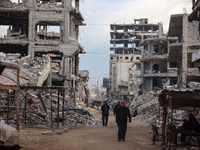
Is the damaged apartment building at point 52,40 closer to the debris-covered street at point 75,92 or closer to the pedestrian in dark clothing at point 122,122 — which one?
the debris-covered street at point 75,92

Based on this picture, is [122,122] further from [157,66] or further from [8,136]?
[157,66]

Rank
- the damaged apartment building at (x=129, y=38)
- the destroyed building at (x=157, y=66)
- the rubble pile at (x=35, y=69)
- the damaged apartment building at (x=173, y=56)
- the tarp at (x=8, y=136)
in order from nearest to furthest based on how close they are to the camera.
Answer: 1. the tarp at (x=8, y=136)
2. the rubble pile at (x=35, y=69)
3. the damaged apartment building at (x=173, y=56)
4. the destroyed building at (x=157, y=66)
5. the damaged apartment building at (x=129, y=38)

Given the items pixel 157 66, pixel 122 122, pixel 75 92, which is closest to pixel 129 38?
pixel 157 66

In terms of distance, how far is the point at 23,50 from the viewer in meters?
35.7

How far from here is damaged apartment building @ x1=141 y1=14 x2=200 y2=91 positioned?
1128 inches

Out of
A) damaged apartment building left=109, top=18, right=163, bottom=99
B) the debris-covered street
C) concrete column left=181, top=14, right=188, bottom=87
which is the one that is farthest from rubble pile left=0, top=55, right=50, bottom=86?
damaged apartment building left=109, top=18, right=163, bottom=99

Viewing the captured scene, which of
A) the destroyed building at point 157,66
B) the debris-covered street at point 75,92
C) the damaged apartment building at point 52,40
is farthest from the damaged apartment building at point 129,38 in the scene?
the damaged apartment building at point 52,40

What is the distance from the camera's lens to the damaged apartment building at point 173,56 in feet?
94.0

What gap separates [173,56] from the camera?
31969 millimetres

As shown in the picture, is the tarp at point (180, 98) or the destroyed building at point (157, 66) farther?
the destroyed building at point (157, 66)

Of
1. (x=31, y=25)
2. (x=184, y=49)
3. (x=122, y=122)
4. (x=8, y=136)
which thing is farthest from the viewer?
(x=31, y=25)

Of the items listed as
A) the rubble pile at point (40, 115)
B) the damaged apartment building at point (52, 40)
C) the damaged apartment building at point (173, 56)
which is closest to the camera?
the rubble pile at point (40, 115)

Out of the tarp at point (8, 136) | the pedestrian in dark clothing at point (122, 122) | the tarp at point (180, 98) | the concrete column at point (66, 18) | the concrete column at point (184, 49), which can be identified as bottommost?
the pedestrian in dark clothing at point (122, 122)

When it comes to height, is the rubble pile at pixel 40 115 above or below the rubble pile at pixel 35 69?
below
